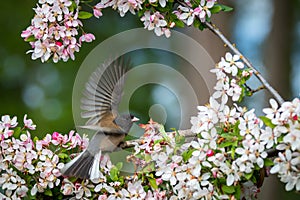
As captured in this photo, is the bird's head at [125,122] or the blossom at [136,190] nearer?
the blossom at [136,190]

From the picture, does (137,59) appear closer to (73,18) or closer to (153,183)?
(73,18)

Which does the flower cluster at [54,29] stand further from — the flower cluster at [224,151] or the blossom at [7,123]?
the flower cluster at [224,151]

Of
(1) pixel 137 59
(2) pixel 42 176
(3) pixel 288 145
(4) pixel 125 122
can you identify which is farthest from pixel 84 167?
(1) pixel 137 59

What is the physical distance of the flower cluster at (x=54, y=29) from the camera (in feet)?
4.05

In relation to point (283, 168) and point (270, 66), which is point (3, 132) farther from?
point (270, 66)

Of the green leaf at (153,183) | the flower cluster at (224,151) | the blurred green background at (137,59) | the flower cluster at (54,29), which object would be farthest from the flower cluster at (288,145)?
the blurred green background at (137,59)

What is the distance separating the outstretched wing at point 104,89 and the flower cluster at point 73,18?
0.13m

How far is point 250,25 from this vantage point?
14.0 ft

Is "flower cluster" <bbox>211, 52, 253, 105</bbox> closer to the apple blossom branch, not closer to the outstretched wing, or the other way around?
the apple blossom branch

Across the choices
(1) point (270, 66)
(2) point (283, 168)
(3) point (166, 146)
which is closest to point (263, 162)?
(2) point (283, 168)

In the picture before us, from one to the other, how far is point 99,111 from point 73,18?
0.80 feet

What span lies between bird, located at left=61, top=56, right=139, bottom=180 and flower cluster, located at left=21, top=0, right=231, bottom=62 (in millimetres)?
130

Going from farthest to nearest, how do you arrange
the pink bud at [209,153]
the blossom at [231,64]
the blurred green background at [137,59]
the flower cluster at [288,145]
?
1. the blurred green background at [137,59]
2. the blossom at [231,64]
3. the pink bud at [209,153]
4. the flower cluster at [288,145]

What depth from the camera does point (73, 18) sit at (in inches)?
49.4
